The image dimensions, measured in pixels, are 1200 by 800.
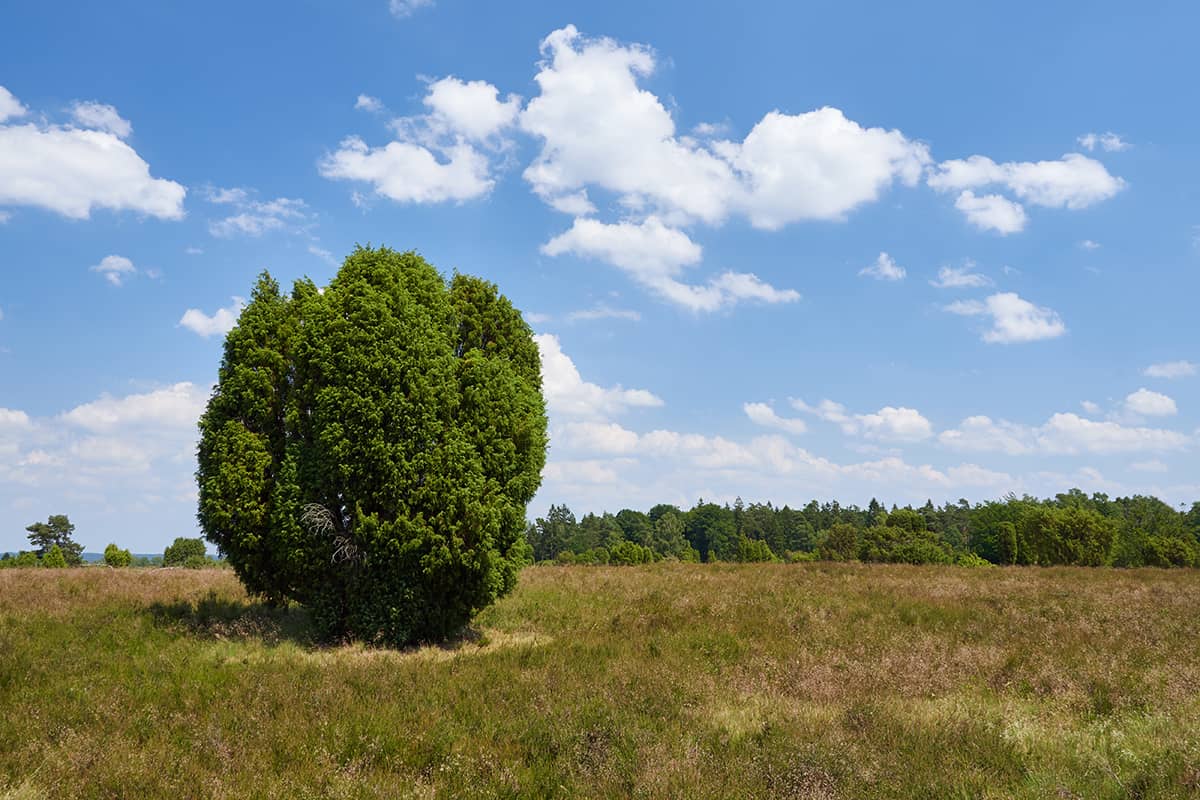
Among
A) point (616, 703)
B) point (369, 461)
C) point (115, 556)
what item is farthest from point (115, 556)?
point (616, 703)

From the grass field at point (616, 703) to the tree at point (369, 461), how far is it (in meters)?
1.37

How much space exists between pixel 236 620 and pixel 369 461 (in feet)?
19.4

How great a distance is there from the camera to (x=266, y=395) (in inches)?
621

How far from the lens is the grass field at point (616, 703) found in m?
6.69

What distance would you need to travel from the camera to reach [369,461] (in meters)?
14.4

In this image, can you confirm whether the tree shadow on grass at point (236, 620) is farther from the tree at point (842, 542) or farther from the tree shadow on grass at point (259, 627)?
the tree at point (842, 542)

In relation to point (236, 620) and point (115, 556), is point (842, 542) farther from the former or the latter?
point (236, 620)

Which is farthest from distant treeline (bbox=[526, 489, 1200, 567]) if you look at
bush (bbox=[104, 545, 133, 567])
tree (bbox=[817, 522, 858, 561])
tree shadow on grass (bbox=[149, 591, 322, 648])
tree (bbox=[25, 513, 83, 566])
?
tree (bbox=[25, 513, 83, 566])

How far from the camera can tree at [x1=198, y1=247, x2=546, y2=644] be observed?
1432 cm

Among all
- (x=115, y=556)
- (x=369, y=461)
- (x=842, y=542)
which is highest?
(x=369, y=461)

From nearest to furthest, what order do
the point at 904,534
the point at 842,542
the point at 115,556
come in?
the point at 115,556, the point at 904,534, the point at 842,542

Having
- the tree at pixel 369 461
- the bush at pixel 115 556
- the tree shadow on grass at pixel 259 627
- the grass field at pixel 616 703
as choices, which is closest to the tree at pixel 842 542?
the grass field at pixel 616 703

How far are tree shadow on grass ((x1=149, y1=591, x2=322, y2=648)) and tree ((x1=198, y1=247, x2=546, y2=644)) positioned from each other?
2.62ft

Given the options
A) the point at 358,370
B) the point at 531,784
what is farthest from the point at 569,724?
the point at 358,370
